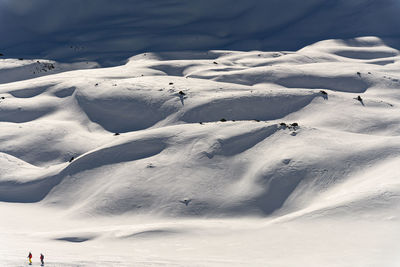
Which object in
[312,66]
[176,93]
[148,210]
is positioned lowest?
[148,210]

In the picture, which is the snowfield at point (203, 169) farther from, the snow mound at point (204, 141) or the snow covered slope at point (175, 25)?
the snow covered slope at point (175, 25)

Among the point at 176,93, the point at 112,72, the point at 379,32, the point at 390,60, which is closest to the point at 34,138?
the point at 176,93

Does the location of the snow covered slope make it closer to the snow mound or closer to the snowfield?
the snow mound

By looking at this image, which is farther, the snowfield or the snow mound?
the snow mound

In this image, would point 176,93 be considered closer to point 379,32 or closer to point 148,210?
point 148,210

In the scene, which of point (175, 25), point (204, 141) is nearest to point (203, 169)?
point (204, 141)

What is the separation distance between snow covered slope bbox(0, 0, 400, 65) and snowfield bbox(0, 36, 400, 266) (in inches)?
739

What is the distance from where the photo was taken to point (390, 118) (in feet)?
95.6

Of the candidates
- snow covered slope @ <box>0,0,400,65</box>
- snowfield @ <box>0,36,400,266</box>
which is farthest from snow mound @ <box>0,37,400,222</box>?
snow covered slope @ <box>0,0,400,65</box>

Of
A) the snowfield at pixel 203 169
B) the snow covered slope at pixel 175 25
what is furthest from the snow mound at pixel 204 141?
the snow covered slope at pixel 175 25

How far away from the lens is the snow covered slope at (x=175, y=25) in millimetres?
58656

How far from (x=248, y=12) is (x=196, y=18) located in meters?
7.84

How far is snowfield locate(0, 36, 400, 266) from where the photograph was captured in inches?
669

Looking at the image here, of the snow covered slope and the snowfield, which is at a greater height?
the snow covered slope
